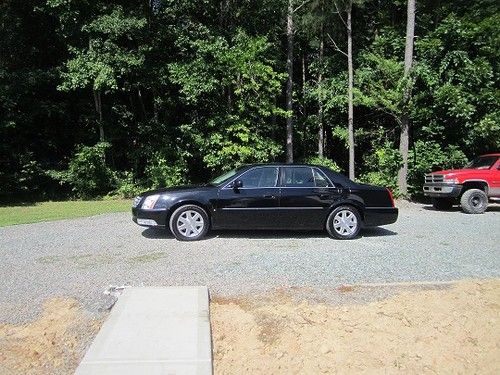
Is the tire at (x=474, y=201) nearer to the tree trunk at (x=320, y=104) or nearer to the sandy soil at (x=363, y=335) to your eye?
the tree trunk at (x=320, y=104)

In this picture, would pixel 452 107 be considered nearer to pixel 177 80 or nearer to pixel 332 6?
pixel 332 6

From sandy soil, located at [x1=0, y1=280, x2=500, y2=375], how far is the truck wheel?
10739mm

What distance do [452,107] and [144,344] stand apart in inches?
684

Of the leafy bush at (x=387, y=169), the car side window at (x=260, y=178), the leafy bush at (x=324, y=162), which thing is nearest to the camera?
the car side window at (x=260, y=178)

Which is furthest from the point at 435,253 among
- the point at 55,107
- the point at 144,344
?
the point at 55,107

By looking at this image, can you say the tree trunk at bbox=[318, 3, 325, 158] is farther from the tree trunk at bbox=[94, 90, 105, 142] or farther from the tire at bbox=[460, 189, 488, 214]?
the tree trunk at bbox=[94, 90, 105, 142]

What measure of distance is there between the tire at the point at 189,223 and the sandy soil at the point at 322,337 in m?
3.70

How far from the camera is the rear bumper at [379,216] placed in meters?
9.34

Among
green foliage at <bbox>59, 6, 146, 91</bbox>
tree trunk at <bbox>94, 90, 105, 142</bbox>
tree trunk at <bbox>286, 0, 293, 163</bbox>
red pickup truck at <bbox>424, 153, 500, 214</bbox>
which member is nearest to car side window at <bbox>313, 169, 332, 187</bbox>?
red pickup truck at <bbox>424, 153, 500, 214</bbox>

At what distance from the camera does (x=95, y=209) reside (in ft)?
48.0

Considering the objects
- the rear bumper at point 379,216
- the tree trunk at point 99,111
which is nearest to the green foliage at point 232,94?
the tree trunk at point 99,111

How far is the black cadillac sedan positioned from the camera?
8930mm

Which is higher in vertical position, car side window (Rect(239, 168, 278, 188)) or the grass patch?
car side window (Rect(239, 168, 278, 188))

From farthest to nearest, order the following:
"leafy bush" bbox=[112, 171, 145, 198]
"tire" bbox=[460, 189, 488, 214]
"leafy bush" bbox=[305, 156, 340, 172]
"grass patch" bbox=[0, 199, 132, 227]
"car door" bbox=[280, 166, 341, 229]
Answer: "leafy bush" bbox=[305, 156, 340, 172]
"leafy bush" bbox=[112, 171, 145, 198]
"tire" bbox=[460, 189, 488, 214]
"grass patch" bbox=[0, 199, 132, 227]
"car door" bbox=[280, 166, 341, 229]
